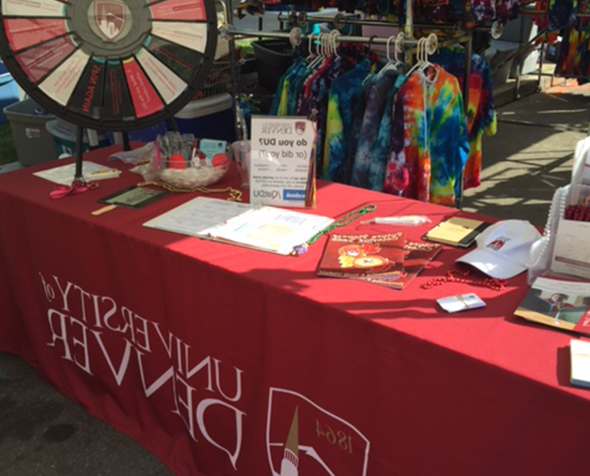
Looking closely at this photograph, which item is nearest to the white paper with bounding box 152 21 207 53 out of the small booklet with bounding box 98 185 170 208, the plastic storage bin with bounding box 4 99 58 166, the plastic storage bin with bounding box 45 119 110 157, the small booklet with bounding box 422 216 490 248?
the small booklet with bounding box 98 185 170 208

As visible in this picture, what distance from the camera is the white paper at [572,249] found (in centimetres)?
120

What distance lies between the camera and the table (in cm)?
104

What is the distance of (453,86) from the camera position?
2.22 meters

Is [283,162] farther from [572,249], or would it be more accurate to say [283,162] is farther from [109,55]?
[572,249]

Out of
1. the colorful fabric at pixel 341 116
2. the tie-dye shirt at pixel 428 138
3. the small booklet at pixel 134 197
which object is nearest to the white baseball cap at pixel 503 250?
the tie-dye shirt at pixel 428 138

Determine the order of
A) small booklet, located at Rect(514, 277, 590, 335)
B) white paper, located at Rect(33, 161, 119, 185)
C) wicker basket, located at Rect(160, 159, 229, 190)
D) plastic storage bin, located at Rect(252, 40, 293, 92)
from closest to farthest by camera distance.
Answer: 1. small booklet, located at Rect(514, 277, 590, 335)
2. wicker basket, located at Rect(160, 159, 229, 190)
3. white paper, located at Rect(33, 161, 119, 185)
4. plastic storage bin, located at Rect(252, 40, 293, 92)

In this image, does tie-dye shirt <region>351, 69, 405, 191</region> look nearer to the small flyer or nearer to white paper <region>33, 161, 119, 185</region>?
the small flyer

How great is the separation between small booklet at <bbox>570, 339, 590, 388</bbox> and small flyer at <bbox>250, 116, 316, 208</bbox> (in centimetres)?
90

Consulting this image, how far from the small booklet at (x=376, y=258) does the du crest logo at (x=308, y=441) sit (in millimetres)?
315

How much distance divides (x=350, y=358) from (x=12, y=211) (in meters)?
1.37

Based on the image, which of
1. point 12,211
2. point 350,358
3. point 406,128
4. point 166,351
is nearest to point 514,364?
point 350,358

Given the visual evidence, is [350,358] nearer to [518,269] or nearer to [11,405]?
[518,269]

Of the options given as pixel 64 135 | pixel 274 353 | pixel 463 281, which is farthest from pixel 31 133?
pixel 463 281

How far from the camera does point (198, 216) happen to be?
171 centimetres
